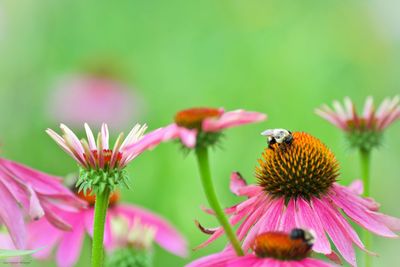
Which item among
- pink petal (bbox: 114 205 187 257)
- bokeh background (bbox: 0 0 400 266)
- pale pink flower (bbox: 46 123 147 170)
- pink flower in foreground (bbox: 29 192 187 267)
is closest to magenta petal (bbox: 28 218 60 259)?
pink flower in foreground (bbox: 29 192 187 267)

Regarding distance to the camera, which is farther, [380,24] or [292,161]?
[380,24]

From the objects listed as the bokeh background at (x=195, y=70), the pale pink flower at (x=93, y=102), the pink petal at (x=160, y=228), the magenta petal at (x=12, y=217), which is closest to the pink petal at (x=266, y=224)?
the magenta petal at (x=12, y=217)

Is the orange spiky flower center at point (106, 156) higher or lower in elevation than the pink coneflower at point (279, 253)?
higher

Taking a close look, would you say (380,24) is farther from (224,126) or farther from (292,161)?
(224,126)

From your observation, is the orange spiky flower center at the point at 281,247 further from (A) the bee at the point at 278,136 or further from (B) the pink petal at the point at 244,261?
(A) the bee at the point at 278,136

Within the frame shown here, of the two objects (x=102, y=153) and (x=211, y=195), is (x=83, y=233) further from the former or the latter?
(x=211, y=195)

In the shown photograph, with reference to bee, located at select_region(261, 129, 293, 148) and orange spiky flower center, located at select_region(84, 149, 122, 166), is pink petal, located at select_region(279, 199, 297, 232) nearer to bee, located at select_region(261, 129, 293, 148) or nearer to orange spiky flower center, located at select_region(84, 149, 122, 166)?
bee, located at select_region(261, 129, 293, 148)

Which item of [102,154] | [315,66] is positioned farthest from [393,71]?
[102,154]
